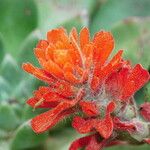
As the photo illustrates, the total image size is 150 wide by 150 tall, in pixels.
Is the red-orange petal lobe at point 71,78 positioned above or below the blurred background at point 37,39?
below

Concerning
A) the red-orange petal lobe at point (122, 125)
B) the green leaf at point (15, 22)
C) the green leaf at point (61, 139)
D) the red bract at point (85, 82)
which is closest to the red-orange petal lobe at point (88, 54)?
the red bract at point (85, 82)

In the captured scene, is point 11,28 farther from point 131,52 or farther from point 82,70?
point 82,70

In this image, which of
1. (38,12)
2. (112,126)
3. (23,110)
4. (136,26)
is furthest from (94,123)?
(38,12)

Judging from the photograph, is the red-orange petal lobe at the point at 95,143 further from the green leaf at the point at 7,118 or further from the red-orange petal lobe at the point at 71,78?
the green leaf at the point at 7,118

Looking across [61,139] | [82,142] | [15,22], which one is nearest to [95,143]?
[82,142]

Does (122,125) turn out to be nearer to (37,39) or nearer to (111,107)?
(111,107)

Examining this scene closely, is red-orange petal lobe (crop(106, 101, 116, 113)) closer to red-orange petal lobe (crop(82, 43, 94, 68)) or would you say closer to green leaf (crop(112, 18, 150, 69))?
red-orange petal lobe (crop(82, 43, 94, 68))

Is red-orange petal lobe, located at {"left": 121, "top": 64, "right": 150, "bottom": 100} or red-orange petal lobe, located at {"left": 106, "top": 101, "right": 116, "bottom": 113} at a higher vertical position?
red-orange petal lobe, located at {"left": 121, "top": 64, "right": 150, "bottom": 100}

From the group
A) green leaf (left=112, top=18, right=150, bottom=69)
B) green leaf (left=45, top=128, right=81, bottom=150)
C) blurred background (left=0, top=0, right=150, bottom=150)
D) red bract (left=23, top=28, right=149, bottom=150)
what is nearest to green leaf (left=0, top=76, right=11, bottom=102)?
blurred background (left=0, top=0, right=150, bottom=150)
